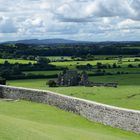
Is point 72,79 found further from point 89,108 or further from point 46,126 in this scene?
point 46,126

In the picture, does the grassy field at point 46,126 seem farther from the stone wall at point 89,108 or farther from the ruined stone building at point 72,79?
the ruined stone building at point 72,79

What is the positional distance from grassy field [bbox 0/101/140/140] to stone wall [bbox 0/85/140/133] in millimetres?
435

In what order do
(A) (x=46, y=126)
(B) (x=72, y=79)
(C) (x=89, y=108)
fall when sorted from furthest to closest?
(B) (x=72, y=79), (C) (x=89, y=108), (A) (x=46, y=126)

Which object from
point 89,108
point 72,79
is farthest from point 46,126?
point 72,79

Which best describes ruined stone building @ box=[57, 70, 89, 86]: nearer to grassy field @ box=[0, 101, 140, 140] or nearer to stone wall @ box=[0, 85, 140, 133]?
stone wall @ box=[0, 85, 140, 133]

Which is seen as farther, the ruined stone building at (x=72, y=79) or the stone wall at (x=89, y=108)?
the ruined stone building at (x=72, y=79)

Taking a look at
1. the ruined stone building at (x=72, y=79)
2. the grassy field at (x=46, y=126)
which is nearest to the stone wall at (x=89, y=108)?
the grassy field at (x=46, y=126)

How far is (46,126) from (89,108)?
6947 mm

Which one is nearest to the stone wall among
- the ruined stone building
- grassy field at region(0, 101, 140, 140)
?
grassy field at region(0, 101, 140, 140)

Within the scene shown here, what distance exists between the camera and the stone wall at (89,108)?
25594 mm

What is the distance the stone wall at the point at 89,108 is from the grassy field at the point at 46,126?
44 centimetres

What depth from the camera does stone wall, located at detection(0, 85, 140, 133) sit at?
25594 mm

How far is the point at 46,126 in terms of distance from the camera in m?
23.4

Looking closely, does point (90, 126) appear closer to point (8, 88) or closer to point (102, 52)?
point (8, 88)
